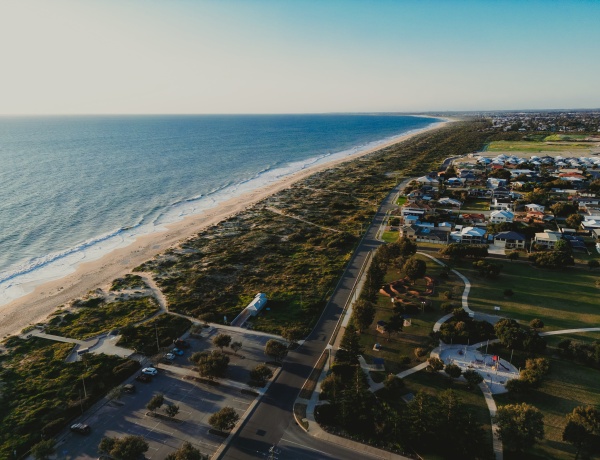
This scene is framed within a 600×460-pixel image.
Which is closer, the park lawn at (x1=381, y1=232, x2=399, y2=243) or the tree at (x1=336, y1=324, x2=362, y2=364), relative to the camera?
the tree at (x1=336, y1=324, x2=362, y2=364)

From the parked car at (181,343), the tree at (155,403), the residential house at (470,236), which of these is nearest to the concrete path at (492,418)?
the tree at (155,403)

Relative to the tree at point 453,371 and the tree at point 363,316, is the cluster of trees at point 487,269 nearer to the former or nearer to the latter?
the tree at point 363,316

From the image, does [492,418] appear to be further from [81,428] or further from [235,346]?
[81,428]

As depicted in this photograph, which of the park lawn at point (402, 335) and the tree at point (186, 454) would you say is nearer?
the tree at point (186, 454)

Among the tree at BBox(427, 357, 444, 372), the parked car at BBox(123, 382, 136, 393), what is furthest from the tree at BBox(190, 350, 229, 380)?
the tree at BBox(427, 357, 444, 372)

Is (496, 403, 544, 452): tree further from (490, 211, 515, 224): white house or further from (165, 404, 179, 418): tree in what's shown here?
(490, 211, 515, 224): white house

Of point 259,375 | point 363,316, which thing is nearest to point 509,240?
point 363,316
